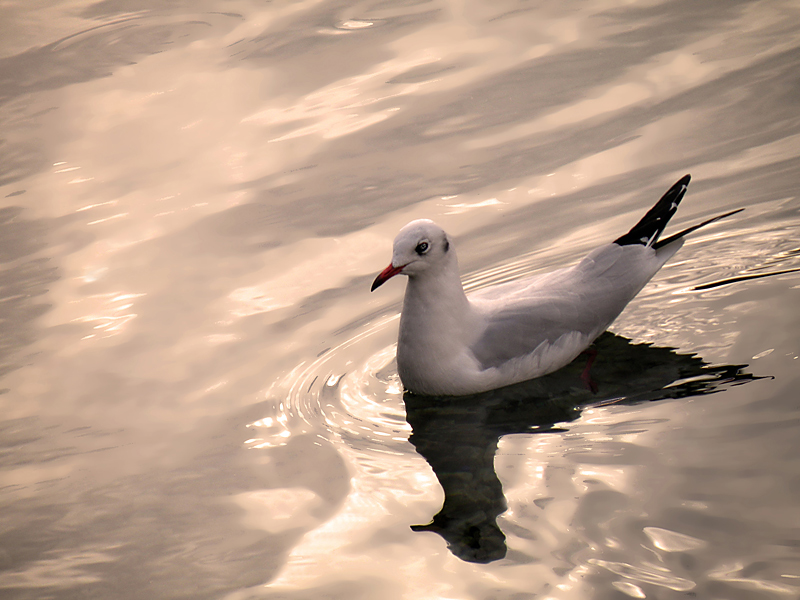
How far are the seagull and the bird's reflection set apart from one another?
4.5 inches

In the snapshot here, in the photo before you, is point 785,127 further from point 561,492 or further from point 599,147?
point 561,492

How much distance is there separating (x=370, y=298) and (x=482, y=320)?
51.2 inches

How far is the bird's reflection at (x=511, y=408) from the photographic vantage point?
478cm

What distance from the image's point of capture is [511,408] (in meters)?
5.51

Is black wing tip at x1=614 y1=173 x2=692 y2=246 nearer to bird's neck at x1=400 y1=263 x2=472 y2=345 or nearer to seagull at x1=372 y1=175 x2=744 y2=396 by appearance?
seagull at x1=372 y1=175 x2=744 y2=396

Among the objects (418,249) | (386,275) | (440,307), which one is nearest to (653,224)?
(440,307)

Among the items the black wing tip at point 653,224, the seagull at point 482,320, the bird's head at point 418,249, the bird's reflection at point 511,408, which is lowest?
the bird's reflection at point 511,408

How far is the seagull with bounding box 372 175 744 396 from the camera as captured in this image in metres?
5.54

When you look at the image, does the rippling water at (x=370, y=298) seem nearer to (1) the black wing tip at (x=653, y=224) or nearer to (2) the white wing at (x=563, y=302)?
(2) the white wing at (x=563, y=302)

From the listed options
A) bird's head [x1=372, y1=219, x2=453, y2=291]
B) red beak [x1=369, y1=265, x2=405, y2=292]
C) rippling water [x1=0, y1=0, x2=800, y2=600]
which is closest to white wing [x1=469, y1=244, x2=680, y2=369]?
rippling water [x1=0, y1=0, x2=800, y2=600]

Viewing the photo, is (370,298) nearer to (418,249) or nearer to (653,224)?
(418,249)

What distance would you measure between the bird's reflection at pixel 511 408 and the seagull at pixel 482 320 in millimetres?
115

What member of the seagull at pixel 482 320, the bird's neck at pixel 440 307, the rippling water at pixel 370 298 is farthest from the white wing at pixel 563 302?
the rippling water at pixel 370 298

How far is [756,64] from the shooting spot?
9.08 meters
